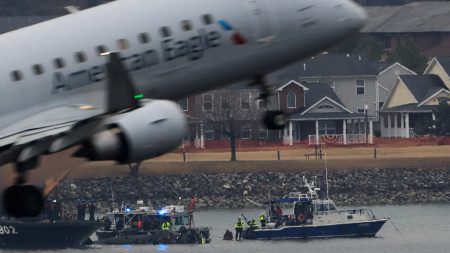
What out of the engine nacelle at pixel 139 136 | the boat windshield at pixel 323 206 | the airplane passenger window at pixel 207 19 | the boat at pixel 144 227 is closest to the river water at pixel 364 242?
the boat at pixel 144 227

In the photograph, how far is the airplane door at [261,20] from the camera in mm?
54562

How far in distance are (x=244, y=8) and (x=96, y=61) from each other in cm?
596

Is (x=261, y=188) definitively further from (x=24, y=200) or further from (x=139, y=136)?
(x=139, y=136)

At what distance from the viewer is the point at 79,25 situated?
5097 centimetres

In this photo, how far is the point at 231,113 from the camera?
174250mm

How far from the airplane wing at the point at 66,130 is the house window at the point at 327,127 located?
490ft

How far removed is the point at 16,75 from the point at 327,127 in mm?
147851

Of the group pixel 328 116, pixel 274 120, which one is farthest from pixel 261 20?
pixel 328 116

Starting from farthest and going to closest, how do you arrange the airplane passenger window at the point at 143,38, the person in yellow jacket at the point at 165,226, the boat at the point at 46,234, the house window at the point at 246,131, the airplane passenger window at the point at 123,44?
the house window at the point at 246,131
the person in yellow jacket at the point at 165,226
the boat at the point at 46,234
the airplane passenger window at the point at 143,38
the airplane passenger window at the point at 123,44

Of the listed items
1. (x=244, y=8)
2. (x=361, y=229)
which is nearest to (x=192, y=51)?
(x=244, y=8)

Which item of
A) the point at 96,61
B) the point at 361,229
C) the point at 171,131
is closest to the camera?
the point at 171,131

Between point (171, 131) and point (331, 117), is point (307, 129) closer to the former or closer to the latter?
point (331, 117)

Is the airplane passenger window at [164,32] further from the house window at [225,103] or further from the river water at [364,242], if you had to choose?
the house window at [225,103]

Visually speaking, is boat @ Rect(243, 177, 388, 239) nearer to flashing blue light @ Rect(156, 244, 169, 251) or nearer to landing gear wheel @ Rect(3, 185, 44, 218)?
flashing blue light @ Rect(156, 244, 169, 251)
